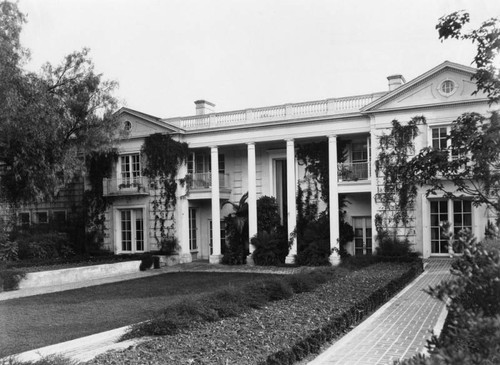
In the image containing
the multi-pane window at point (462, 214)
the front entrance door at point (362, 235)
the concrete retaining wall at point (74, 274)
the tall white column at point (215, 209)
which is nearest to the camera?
the concrete retaining wall at point (74, 274)

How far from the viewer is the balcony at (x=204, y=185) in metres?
25.8

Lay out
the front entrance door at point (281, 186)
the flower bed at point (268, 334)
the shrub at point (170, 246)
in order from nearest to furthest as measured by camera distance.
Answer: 1. the flower bed at point (268, 334)
2. the shrub at point (170, 246)
3. the front entrance door at point (281, 186)

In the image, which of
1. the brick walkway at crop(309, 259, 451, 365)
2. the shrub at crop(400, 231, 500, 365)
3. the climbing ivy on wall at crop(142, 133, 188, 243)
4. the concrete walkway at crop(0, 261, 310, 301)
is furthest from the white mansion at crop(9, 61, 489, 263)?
the shrub at crop(400, 231, 500, 365)

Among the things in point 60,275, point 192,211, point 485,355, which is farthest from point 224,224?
point 485,355

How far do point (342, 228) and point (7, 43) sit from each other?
52.9ft

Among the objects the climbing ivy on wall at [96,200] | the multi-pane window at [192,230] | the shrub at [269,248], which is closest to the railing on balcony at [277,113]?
the climbing ivy on wall at [96,200]

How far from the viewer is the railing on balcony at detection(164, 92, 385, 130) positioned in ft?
74.4

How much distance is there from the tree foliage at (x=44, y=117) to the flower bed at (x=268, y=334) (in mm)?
13064

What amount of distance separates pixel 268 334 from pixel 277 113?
17487 mm

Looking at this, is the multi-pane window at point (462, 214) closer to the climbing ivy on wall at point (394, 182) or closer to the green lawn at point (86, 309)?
the climbing ivy on wall at point (394, 182)

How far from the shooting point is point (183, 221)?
2602 centimetres

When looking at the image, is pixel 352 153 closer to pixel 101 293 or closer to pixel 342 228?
pixel 342 228

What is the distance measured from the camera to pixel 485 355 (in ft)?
8.84

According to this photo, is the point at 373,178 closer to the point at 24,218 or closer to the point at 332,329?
the point at 332,329
